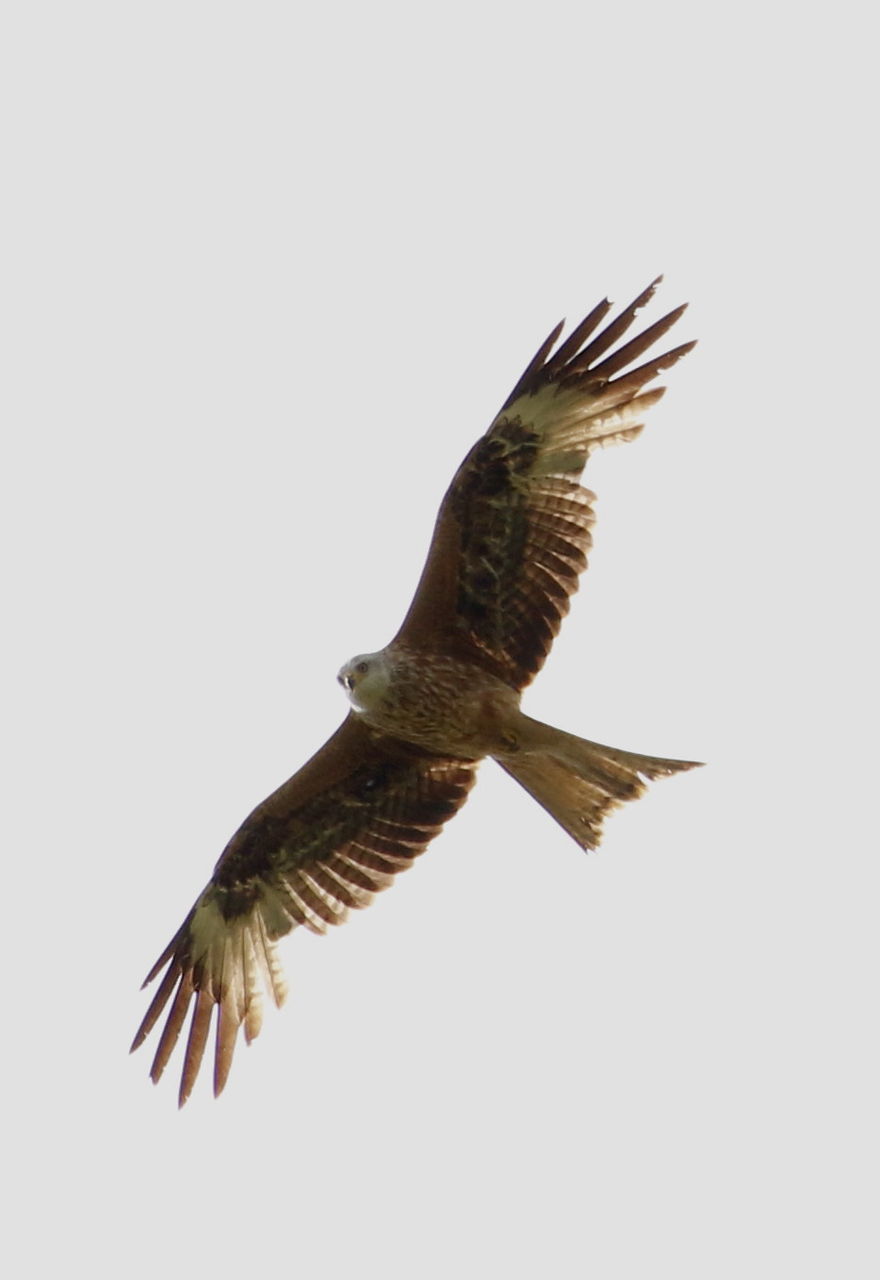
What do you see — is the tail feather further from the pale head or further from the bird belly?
the pale head

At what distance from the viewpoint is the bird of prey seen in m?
9.58

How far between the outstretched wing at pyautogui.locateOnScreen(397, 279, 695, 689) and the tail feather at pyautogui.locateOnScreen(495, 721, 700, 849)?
526mm

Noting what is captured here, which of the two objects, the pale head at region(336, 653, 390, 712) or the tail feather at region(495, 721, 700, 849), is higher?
the pale head at region(336, 653, 390, 712)

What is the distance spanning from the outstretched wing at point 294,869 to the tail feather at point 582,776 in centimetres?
65

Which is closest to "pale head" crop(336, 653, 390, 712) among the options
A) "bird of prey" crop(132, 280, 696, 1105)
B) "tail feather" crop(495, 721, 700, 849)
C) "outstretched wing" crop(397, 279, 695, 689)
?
"bird of prey" crop(132, 280, 696, 1105)

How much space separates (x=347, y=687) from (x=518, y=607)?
839mm

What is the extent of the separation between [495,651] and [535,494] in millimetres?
726

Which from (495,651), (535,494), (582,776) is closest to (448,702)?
(495,651)

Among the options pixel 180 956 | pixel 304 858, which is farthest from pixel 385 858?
pixel 180 956

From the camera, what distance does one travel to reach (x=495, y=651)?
9.84 m

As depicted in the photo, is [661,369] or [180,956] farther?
[180,956]

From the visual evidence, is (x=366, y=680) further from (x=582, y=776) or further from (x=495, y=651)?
(x=582, y=776)

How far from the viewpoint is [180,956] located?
10555 millimetres

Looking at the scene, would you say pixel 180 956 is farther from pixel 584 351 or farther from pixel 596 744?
pixel 584 351
